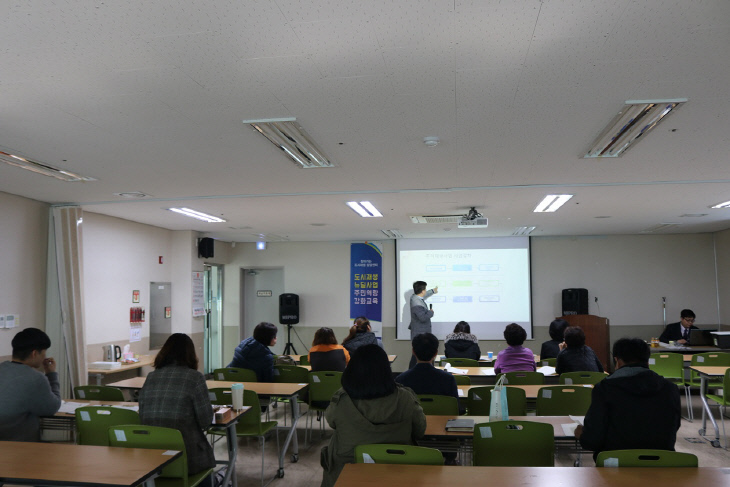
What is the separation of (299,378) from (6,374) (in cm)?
292

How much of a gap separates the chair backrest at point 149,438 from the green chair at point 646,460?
217 centimetres

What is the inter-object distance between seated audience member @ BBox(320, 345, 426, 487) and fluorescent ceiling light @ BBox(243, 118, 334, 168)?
1661 millimetres

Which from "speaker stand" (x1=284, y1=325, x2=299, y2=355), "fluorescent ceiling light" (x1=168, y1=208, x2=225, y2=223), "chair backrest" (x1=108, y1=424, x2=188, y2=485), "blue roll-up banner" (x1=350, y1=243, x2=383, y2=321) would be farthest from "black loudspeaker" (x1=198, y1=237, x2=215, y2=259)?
"chair backrest" (x1=108, y1=424, x2=188, y2=485)

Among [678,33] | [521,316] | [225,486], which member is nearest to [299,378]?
[225,486]

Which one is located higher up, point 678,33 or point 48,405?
point 678,33

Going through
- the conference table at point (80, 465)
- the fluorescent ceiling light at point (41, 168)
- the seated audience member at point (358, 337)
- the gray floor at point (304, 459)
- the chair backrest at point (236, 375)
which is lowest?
the gray floor at point (304, 459)

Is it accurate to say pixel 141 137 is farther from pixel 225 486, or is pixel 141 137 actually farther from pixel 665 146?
pixel 665 146

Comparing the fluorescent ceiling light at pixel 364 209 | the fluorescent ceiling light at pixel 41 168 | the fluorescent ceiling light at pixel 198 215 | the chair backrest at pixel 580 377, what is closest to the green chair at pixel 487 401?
the chair backrest at pixel 580 377

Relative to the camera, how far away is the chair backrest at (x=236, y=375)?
223 inches

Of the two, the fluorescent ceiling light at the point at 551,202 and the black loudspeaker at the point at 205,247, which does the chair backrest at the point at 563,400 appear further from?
the black loudspeaker at the point at 205,247

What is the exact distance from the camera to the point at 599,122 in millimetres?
3719

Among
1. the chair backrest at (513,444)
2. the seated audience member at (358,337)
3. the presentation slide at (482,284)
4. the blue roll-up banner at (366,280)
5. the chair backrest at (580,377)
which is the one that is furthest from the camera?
the blue roll-up banner at (366,280)

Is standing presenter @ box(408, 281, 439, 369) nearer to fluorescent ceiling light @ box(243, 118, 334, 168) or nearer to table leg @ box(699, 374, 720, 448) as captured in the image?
table leg @ box(699, 374, 720, 448)

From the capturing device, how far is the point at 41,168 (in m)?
4.88
